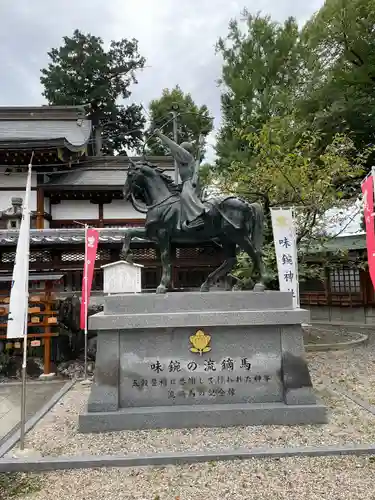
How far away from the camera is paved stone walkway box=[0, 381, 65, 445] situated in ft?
19.6

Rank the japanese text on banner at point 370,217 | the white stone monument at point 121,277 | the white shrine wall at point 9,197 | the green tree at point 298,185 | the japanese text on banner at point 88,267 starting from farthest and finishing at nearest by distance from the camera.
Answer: the white shrine wall at point 9,197 → the green tree at point 298,185 → the white stone monument at point 121,277 → the japanese text on banner at point 88,267 → the japanese text on banner at point 370,217

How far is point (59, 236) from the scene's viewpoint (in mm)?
9883

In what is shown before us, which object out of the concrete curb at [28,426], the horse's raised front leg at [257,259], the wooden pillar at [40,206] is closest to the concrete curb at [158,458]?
the concrete curb at [28,426]

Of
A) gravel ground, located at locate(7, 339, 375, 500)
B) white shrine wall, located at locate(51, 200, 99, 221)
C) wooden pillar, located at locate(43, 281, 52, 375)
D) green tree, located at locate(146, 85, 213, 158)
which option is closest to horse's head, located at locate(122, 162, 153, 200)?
gravel ground, located at locate(7, 339, 375, 500)

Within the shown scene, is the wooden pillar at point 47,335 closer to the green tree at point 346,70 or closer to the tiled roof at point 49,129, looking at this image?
the tiled roof at point 49,129

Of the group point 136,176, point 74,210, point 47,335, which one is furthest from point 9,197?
point 136,176

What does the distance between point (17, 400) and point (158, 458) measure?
15.5 ft

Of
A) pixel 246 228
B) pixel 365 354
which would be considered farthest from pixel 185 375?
pixel 365 354

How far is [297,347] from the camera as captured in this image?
527 centimetres

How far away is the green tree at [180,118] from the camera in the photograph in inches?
1009

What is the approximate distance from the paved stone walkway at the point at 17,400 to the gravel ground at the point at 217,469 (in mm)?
774

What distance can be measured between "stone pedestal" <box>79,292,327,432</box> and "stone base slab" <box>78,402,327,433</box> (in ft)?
0.05

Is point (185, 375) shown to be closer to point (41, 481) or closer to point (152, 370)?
point (152, 370)

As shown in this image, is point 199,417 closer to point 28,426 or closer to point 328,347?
point 28,426
